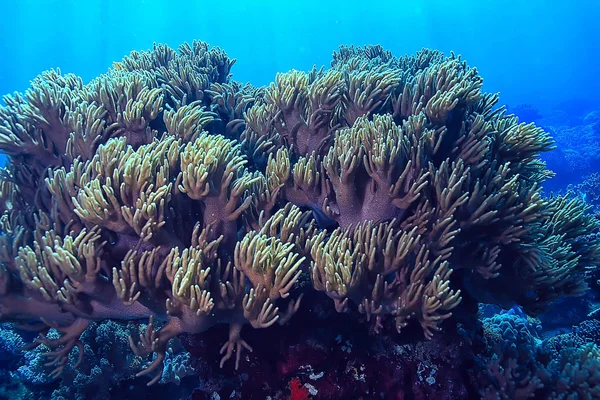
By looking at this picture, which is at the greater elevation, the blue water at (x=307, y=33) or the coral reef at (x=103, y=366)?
the blue water at (x=307, y=33)

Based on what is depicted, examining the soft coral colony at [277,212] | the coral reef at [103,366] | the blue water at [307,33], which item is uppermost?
the blue water at [307,33]

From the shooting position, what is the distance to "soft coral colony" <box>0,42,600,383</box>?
3256 millimetres

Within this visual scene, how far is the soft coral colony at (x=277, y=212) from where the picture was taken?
326cm

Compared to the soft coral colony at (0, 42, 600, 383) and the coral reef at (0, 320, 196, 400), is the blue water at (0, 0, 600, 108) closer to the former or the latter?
the soft coral colony at (0, 42, 600, 383)

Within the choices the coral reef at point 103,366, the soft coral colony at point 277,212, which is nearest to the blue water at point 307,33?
the soft coral colony at point 277,212

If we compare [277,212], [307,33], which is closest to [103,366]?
[277,212]

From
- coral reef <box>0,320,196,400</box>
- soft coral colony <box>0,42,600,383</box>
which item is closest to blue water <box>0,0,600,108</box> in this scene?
soft coral colony <box>0,42,600,383</box>

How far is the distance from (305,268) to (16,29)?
14350 cm

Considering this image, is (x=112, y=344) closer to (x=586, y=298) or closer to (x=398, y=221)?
(x=398, y=221)

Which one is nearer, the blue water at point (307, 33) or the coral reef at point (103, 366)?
the coral reef at point (103, 366)

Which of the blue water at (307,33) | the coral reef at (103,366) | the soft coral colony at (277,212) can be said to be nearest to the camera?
the soft coral colony at (277,212)

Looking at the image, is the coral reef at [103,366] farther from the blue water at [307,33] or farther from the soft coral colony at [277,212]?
the blue water at [307,33]

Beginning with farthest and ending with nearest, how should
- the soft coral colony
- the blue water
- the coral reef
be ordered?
the blue water → the coral reef → the soft coral colony

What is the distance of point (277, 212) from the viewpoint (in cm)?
367
